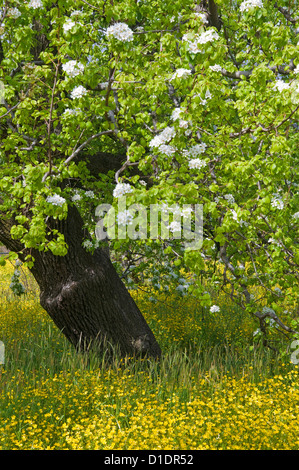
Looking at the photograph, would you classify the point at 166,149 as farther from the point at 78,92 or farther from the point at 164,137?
the point at 78,92

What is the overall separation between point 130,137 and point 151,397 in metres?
2.50

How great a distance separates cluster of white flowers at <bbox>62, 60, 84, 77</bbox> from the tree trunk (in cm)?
176

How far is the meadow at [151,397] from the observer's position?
3586 mm

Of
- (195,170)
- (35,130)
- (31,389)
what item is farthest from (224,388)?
(35,130)

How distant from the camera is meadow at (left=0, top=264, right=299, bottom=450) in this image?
3.59 m

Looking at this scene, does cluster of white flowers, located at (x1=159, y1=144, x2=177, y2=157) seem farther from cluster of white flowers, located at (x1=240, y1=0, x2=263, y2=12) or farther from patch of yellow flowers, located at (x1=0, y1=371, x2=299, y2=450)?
patch of yellow flowers, located at (x1=0, y1=371, x2=299, y2=450)

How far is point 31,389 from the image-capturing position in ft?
15.0

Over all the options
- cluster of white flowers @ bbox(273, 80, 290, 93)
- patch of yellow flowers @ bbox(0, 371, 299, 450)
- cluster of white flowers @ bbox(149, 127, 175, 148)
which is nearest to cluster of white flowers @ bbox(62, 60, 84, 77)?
cluster of white flowers @ bbox(149, 127, 175, 148)

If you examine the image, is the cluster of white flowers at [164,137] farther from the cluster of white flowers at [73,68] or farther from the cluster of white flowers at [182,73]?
the cluster of white flowers at [73,68]

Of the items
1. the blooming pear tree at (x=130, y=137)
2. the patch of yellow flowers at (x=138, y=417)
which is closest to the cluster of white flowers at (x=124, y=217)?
the blooming pear tree at (x=130, y=137)

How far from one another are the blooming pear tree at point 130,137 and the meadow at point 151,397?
0.50 meters

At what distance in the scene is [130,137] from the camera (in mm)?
4074

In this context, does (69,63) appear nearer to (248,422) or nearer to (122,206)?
(122,206)

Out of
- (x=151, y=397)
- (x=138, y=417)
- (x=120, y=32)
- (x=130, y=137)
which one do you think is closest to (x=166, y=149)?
(x=130, y=137)
